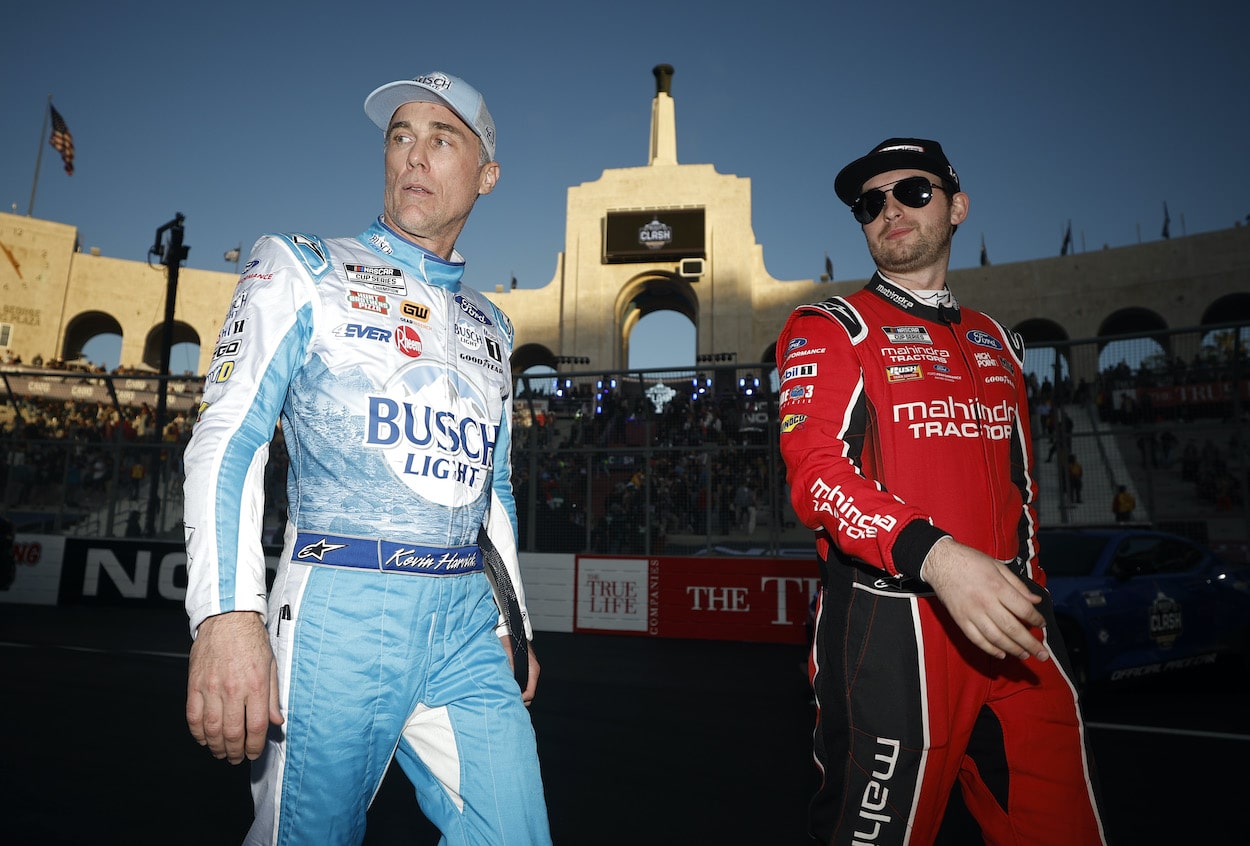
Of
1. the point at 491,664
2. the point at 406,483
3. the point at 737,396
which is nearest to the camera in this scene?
the point at 406,483

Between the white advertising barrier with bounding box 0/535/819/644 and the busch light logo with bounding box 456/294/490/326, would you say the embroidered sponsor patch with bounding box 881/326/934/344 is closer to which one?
the busch light logo with bounding box 456/294/490/326

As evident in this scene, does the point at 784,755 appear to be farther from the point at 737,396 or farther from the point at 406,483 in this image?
the point at 737,396

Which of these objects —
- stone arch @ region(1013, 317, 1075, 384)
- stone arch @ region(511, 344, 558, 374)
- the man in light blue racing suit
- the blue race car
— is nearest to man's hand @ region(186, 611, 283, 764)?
the man in light blue racing suit

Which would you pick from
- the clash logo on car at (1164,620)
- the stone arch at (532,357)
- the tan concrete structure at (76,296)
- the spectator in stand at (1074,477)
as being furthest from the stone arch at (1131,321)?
the tan concrete structure at (76,296)

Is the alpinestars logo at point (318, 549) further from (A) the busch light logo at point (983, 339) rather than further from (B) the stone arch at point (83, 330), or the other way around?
(B) the stone arch at point (83, 330)

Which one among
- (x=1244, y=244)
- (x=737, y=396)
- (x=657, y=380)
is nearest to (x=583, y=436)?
(x=657, y=380)

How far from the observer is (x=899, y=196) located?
2330 mm

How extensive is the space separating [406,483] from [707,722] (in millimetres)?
4541

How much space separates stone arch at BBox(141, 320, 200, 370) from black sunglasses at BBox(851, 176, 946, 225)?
3484cm

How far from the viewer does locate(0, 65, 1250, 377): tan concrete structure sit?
28.0 metres

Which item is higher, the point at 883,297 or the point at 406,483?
the point at 883,297

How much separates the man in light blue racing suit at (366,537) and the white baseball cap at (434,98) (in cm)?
2

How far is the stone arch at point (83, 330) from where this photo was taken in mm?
32281

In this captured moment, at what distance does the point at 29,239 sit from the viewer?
31203 mm
